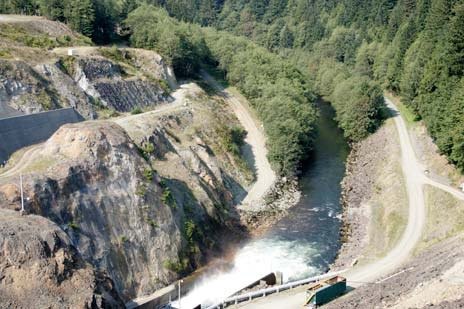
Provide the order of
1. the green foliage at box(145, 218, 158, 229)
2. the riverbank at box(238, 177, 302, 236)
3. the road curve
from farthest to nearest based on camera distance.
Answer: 1. the riverbank at box(238, 177, 302, 236)
2. the green foliage at box(145, 218, 158, 229)
3. the road curve

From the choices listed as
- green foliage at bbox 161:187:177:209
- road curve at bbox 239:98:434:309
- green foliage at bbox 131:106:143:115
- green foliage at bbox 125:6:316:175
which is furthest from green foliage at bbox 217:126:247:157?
green foliage at bbox 161:187:177:209

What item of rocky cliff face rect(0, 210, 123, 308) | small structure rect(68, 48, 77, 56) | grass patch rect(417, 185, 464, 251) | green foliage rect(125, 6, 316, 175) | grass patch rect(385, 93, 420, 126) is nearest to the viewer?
rocky cliff face rect(0, 210, 123, 308)

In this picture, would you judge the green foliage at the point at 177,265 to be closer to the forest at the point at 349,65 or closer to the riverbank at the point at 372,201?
the riverbank at the point at 372,201

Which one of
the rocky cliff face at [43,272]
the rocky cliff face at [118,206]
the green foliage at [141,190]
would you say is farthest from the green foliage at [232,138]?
the rocky cliff face at [43,272]

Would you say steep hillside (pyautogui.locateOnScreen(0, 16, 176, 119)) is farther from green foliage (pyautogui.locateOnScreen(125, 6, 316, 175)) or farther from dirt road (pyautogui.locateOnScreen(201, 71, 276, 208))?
dirt road (pyautogui.locateOnScreen(201, 71, 276, 208))

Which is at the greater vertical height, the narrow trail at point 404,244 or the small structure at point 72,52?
the small structure at point 72,52

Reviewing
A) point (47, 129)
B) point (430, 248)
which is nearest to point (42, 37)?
point (47, 129)

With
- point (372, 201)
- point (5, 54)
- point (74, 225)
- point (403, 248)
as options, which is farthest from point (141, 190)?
point (372, 201)
